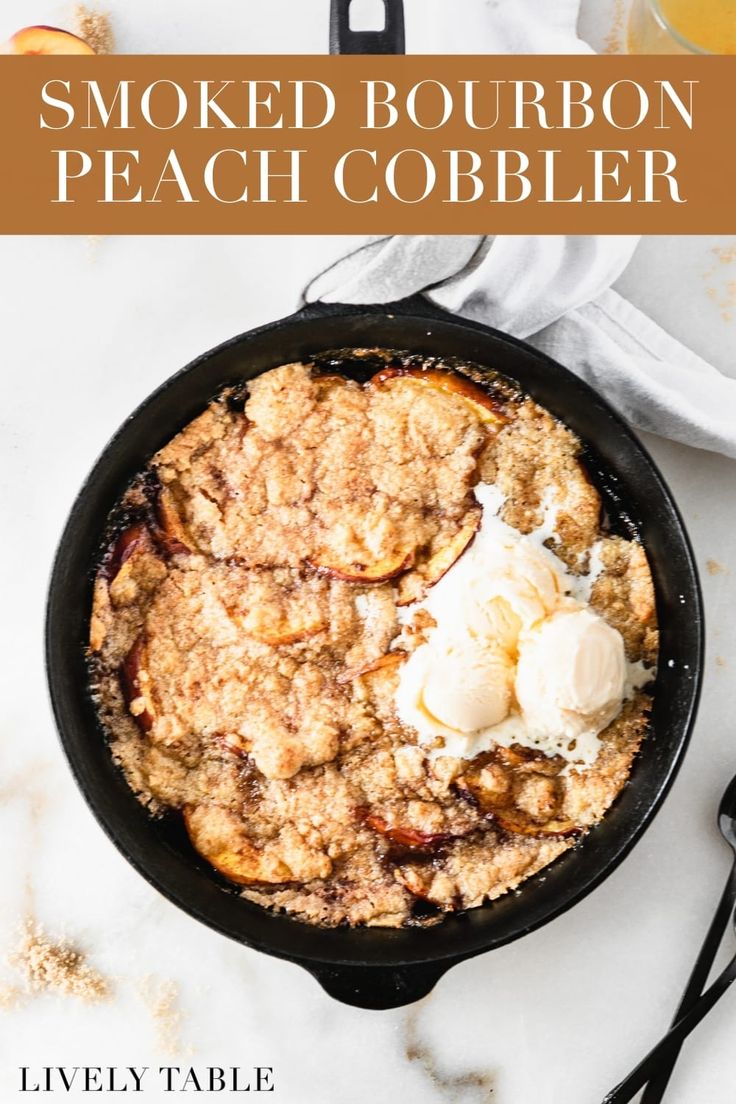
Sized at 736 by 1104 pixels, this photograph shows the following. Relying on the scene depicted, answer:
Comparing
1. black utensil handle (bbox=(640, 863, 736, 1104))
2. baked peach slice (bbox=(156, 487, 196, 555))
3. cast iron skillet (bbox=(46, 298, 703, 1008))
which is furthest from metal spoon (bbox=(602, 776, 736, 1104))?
baked peach slice (bbox=(156, 487, 196, 555))

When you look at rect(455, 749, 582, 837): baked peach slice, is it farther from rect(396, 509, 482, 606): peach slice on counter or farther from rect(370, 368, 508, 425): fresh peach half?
rect(370, 368, 508, 425): fresh peach half

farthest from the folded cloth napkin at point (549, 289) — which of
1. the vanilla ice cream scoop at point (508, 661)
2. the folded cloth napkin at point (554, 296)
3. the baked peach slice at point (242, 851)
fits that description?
the baked peach slice at point (242, 851)

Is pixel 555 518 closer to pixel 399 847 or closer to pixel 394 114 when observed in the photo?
pixel 399 847

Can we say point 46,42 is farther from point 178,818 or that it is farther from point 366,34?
point 178,818

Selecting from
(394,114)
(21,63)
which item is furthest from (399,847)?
(21,63)

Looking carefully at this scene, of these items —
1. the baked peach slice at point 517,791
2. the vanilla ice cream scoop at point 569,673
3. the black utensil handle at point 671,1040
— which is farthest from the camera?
the black utensil handle at point 671,1040

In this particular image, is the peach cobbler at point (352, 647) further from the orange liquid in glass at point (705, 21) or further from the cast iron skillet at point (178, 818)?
the orange liquid in glass at point (705, 21)

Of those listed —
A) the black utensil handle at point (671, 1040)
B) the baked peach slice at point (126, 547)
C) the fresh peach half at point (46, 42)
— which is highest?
the fresh peach half at point (46, 42)

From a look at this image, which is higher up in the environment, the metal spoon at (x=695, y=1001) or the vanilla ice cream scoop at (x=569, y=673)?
the vanilla ice cream scoop at (x=569, y=673)
